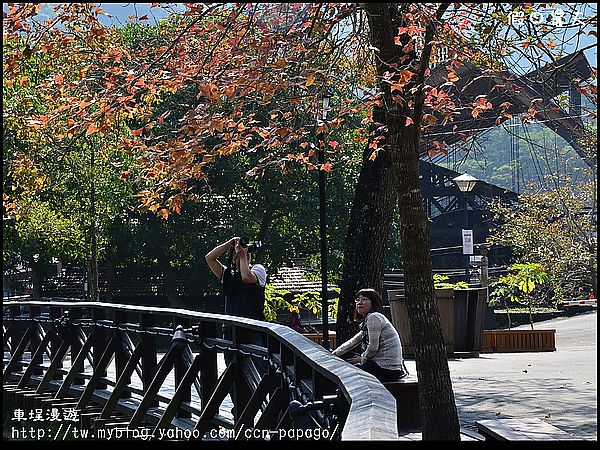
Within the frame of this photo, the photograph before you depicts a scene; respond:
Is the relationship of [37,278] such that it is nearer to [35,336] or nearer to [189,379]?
[35,336]

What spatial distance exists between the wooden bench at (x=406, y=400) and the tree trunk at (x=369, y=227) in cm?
260

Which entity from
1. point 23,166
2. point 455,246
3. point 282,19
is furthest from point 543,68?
point 455,246

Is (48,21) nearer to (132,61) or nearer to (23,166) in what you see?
(132,61)

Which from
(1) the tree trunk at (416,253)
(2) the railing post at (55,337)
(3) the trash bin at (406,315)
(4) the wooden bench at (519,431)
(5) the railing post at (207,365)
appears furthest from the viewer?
(3) the trash bin at (406,315)

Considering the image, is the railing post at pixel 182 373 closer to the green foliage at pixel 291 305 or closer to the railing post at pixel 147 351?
the railing post at pixel 147 351

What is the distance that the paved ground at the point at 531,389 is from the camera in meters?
10.6

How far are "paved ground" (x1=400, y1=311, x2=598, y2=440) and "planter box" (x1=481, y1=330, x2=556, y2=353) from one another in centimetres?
160

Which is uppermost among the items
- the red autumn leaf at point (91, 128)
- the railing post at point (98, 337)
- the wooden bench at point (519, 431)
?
the red autumn leaf at point (91, 128)

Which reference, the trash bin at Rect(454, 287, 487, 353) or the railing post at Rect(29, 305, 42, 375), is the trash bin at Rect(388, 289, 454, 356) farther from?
the railing post at Rect(29, 305, 42, 375)

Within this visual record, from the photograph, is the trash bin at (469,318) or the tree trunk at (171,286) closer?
the trash bin at (469,318)

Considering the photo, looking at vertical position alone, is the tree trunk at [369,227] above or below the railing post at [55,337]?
above

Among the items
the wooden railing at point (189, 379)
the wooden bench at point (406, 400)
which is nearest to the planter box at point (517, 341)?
the wooden railing at point (189, 379)

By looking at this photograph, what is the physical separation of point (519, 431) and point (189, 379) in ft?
15.6

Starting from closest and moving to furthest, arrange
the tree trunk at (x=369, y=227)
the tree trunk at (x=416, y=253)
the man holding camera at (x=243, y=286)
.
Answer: the tree trunk at (x=416, y=253)
the man holding camera at (x=243, y=286)
the tree trunk at (x=369, y=227)
